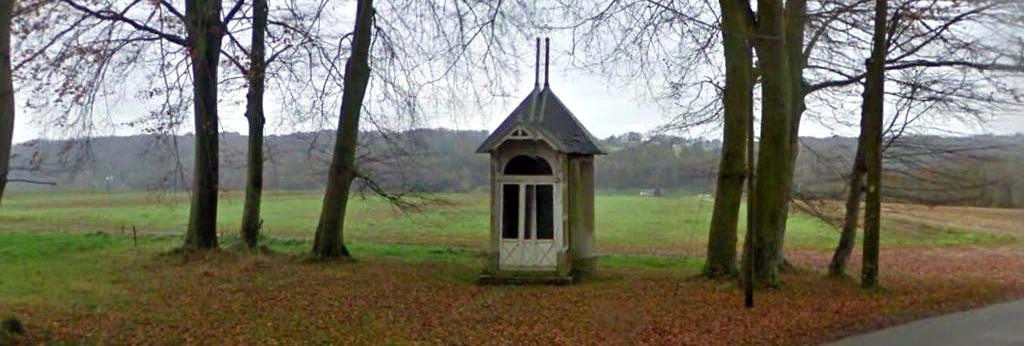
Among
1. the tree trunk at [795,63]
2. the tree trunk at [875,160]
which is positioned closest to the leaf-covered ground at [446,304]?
the tree trunk at [875,160]

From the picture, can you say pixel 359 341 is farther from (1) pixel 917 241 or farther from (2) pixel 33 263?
(1) pixel 917 241

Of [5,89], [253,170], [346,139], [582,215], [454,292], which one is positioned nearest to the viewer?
[5,89]

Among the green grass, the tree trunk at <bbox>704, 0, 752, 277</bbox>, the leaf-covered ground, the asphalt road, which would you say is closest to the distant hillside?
the green grass

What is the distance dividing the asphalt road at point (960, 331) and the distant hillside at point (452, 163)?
1.57 meters

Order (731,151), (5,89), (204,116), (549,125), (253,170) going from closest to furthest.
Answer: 1. (5,89)
2. (731,151)
3. (549,125)
4. (204,116)
5. (253,170)

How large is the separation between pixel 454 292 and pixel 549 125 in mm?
4324

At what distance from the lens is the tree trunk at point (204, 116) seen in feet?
46.0

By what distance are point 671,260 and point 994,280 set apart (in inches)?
348

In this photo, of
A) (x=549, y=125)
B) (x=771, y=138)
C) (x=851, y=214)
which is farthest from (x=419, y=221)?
(x=771, y=138)

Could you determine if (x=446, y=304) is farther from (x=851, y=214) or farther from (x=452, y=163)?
(x=851, y=214)

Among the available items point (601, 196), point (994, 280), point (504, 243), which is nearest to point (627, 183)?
point (601, 196)

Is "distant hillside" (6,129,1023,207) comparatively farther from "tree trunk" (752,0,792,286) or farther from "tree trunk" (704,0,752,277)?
"tree trunk" (752,0,792,286)

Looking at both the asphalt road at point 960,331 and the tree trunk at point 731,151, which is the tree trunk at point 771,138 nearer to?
the tree trunk at point 731,151

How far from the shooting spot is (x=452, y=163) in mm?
20438
